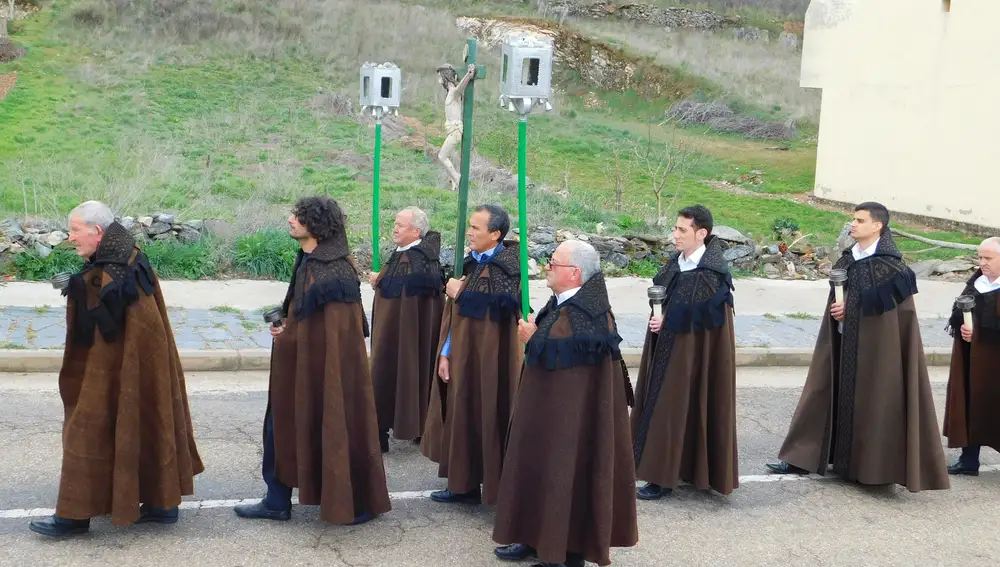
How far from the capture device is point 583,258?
18.8 ft

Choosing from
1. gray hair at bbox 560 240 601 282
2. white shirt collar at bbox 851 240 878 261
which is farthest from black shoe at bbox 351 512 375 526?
white shirt collar at bbox 851 240 878 261

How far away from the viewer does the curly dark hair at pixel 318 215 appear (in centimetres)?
616

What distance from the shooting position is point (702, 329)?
288 inches

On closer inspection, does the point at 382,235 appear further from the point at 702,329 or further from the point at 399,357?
the point at 702,329

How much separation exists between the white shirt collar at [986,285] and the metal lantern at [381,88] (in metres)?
4.93

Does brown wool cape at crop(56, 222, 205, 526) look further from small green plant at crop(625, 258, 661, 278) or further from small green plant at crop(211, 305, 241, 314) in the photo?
small green plant at crop(625, 258, 661, 278)

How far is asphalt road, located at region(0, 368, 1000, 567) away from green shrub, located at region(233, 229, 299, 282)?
16.4 ft

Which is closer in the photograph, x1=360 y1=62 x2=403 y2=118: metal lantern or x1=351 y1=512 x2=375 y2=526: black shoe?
x1=351 y1=512 x2=375 y2=526: black shoe

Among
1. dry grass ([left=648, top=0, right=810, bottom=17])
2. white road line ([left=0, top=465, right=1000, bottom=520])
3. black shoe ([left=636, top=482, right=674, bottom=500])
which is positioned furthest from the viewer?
dry grass ([left=648, top=0, right=810, bottom=17])

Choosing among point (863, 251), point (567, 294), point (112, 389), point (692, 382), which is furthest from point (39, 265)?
point (863, 251)

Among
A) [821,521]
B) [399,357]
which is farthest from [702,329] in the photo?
[399,357]

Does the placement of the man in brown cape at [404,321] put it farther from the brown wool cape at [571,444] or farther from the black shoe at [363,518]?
the brown wool cape at [571,444]

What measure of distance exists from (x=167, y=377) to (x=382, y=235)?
33.0ft

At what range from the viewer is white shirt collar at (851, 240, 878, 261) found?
7.62 meters
